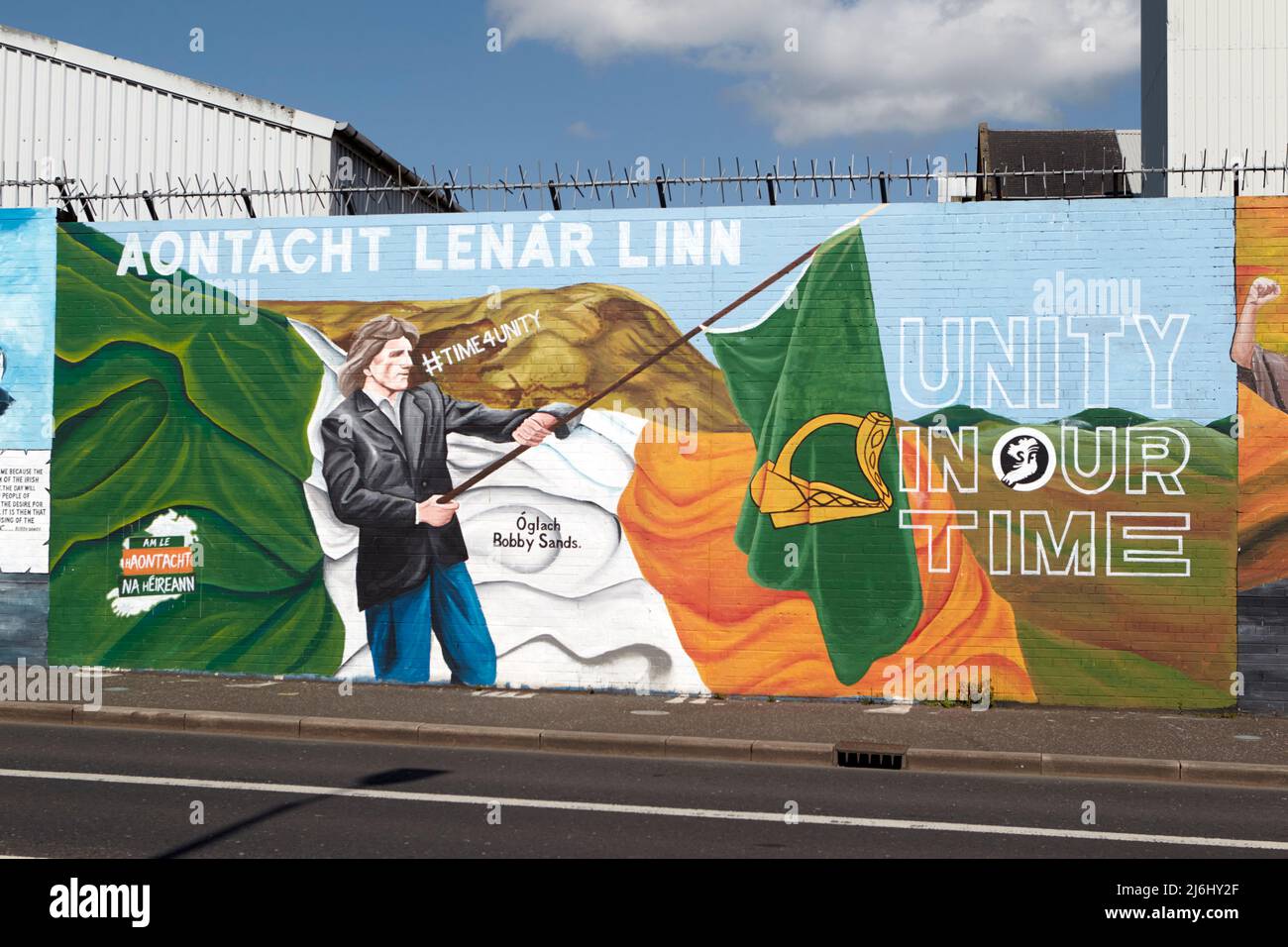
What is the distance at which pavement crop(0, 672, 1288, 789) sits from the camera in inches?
404

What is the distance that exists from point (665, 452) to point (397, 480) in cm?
290

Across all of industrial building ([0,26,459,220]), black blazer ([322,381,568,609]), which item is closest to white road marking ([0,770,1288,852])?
black blazer ([322,381,568,609])

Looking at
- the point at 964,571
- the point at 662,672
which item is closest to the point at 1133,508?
the point at 964,571

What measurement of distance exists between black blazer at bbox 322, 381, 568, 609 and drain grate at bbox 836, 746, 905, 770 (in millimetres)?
4931

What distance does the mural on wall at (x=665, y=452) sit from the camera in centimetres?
1235

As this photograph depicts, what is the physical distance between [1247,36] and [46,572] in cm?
1839

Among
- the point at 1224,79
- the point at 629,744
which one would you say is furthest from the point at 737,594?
the point at 1224,79

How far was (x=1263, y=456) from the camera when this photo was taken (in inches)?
478

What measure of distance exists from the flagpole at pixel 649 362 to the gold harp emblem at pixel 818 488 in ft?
4.69

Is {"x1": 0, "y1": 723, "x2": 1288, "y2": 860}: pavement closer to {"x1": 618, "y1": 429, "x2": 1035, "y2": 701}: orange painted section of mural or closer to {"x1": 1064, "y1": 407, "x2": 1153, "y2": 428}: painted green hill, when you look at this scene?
{"x1": 618, "y1": 429, "x2": 1035, "y2": 701}: orange painted section of mural
